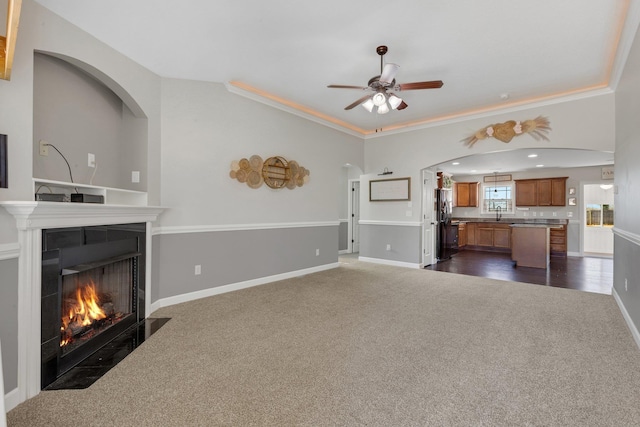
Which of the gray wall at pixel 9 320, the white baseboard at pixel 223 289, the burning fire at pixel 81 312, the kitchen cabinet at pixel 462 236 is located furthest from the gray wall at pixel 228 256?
the kitchen cabinet at pixel 462 236

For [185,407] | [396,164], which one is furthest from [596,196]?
[185,407]

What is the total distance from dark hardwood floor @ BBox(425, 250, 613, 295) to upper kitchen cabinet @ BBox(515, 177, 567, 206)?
1.70 meters

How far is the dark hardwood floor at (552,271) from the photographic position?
4.71 m

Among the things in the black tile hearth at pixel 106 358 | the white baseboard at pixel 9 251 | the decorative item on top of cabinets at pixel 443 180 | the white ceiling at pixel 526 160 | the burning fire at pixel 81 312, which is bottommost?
the black tile hearth at pixel 106 358

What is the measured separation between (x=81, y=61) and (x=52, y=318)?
210cm

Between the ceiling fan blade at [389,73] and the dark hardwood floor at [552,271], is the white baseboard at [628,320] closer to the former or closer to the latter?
the dark hardwood floor at [552,271]

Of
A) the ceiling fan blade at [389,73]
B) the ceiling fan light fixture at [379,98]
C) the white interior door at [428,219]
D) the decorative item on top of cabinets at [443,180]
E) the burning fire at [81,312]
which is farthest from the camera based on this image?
the decorative item on top of cabinets at [443,180]

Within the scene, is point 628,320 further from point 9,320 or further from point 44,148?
point 44,148

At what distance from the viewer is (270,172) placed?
14.7 ft

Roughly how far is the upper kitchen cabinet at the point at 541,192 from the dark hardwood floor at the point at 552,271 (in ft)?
5.59

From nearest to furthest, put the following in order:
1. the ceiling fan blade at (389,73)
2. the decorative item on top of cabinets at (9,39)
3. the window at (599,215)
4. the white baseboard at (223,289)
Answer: the decorative item on top of cabinets at (9,39) → the ceiling fan blade at (389,73) → the white baseboard at (223,289) → the window at (599,215)

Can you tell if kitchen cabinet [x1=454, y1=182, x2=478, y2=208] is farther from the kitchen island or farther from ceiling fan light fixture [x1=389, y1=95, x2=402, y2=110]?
ceiling fan light fixture [x1=389, y1=95, x2=402, y2=110]

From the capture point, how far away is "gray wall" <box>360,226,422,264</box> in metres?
5.89

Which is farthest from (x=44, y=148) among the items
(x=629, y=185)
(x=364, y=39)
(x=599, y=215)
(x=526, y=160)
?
(x=599, y=215)
